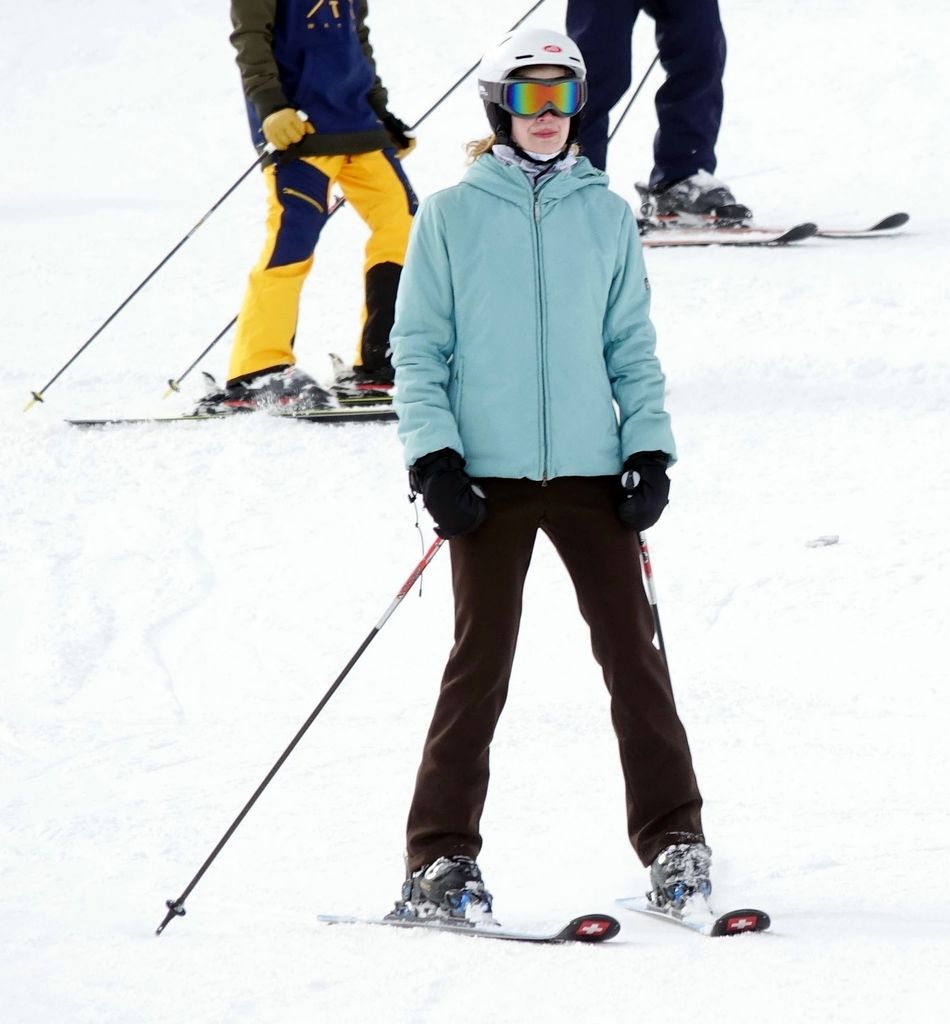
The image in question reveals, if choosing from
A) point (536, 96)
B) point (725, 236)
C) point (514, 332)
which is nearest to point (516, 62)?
point (536, 96)

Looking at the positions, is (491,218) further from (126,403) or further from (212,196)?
(212,196)

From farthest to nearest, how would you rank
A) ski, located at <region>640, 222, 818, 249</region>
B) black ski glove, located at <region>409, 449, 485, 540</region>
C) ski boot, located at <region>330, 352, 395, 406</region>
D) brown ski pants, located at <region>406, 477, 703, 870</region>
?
1. ski, located at <region>640, 222, 818, 249</region>
2. ski boot, located at <region>330, 352, 395, 406</region>
3. brown ski pants, located at <region>406, 477, 703, 870</region>
4. black ski glove, located at <region>409, 449, 485, 540</region>

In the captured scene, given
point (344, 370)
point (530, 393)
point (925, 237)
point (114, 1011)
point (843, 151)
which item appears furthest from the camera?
point (843, 151)

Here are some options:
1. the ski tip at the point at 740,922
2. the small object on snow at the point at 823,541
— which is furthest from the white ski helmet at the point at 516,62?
the small object on snow at the point at 823,541

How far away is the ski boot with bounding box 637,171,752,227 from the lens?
25.8 ft

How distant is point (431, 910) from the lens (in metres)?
3.01

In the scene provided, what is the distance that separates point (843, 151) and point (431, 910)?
7782 mm

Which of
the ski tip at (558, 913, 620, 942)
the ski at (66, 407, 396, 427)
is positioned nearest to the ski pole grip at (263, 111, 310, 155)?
the ski at (66, 407, 396, 427)

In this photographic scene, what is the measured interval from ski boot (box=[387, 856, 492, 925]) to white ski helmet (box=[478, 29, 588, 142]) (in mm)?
1368

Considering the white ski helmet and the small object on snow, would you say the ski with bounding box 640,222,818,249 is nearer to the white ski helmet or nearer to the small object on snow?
the small object on snow

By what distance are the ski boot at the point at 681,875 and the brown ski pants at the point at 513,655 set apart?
0.08 ft

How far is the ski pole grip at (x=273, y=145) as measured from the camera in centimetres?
595

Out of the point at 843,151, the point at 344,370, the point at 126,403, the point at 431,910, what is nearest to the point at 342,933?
the point at 431,910

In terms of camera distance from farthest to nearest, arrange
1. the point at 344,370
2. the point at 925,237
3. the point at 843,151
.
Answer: the point at 843,151 → the point at 925,237 → the point at 344,370
